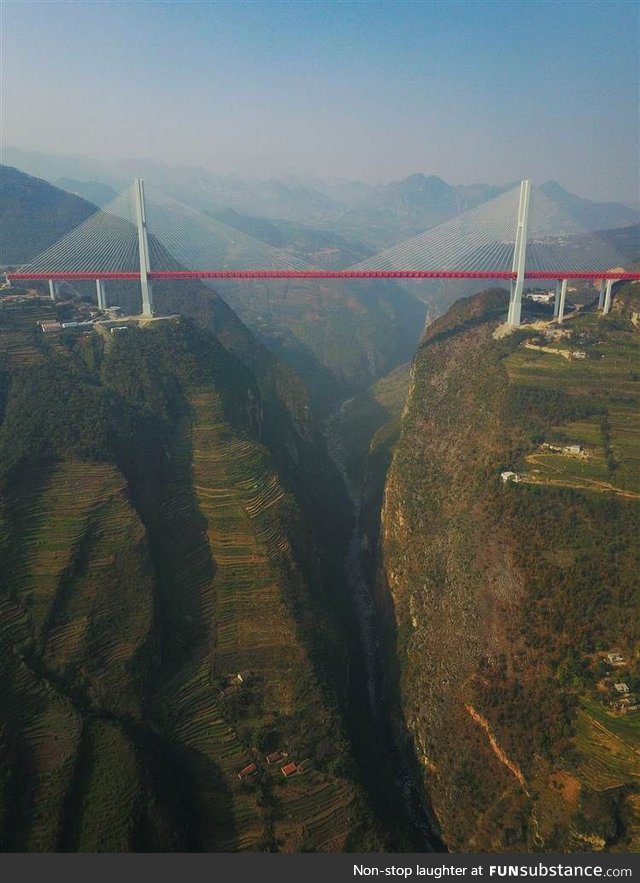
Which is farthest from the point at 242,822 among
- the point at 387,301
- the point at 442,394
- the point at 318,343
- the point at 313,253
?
the point at 313,253

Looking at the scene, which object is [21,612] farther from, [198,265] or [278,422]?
[198,265]

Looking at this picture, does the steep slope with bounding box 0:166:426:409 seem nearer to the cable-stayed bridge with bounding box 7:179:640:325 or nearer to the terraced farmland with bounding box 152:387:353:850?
the cable-stayed bridge with bounding box 7:179:640:325

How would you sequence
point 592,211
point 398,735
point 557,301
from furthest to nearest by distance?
point 592,211 → point 557,301 → point 398,735

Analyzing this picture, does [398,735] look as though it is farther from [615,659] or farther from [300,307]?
[300,307]

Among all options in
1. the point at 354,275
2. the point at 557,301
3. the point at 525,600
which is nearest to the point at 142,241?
the point at 354,275

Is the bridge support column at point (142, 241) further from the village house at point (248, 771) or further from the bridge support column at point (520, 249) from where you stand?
the village house at point (248, 771)
